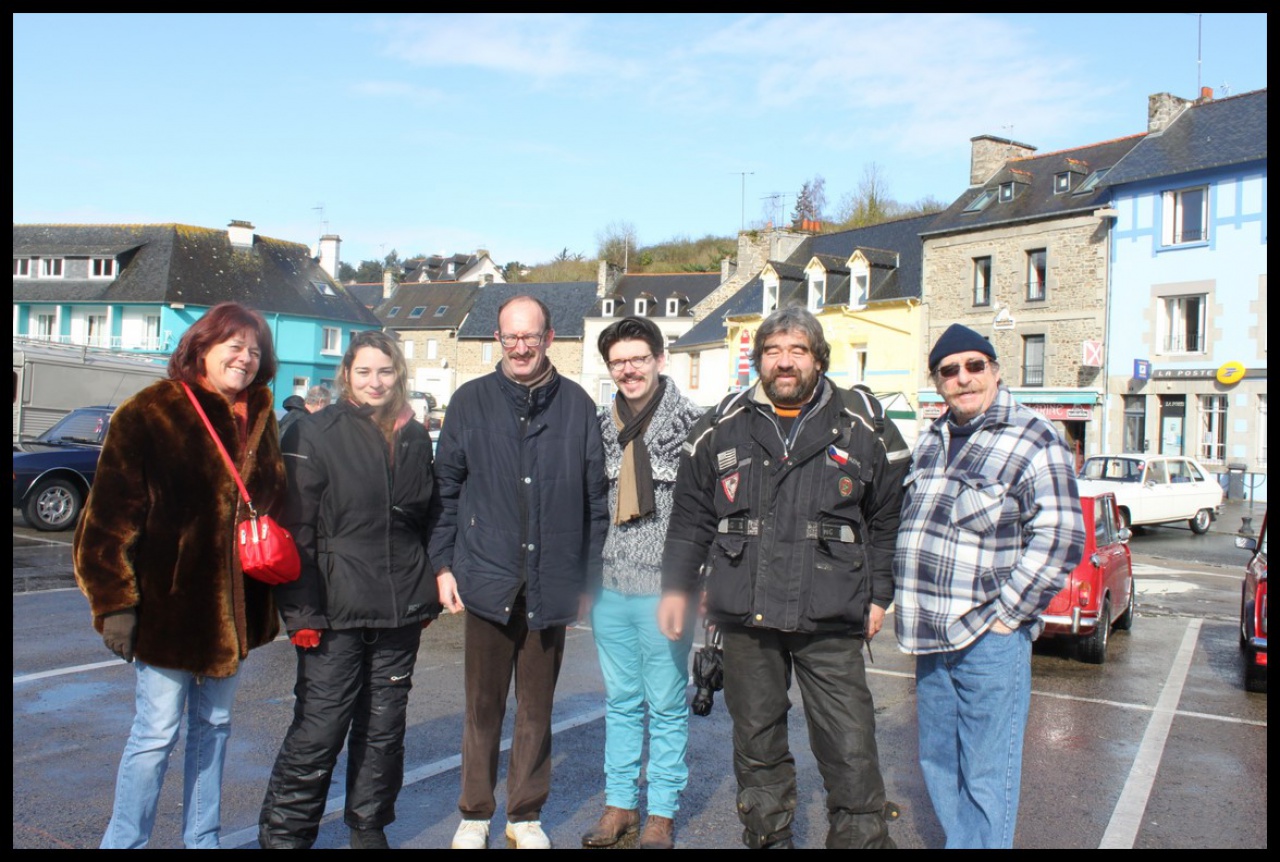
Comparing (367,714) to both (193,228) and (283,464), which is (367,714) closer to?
(283,464)

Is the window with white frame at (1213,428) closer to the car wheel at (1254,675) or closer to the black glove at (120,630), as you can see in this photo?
the car wheel at (1254,675)

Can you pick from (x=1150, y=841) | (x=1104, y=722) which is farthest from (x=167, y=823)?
(x=1104, y=722)

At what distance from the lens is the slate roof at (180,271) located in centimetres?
4788

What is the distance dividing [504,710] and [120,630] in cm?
153

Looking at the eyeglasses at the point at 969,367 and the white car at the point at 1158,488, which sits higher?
the eyeglasses at the point at 969,367

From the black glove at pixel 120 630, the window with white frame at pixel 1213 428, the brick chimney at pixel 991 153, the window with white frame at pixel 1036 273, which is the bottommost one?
the black glove at pixel 120 630

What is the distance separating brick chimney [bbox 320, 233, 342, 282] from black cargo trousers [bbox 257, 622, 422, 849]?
56.0 meters

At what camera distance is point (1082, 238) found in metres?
31.8

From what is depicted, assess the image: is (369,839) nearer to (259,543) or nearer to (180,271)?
(259,543)

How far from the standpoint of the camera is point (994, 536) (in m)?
3.93

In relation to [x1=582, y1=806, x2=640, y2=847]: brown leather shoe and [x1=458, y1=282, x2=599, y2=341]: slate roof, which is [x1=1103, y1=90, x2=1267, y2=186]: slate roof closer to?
[x1=582, y1=806, x2=640, y2=847]: brown leather shoe

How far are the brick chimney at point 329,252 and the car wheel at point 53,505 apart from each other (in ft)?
144

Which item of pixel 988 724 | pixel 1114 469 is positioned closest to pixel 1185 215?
pixel 1114 469

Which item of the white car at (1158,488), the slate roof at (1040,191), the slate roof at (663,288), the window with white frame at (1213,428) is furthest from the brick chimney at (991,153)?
the slate roof at (663,288)
